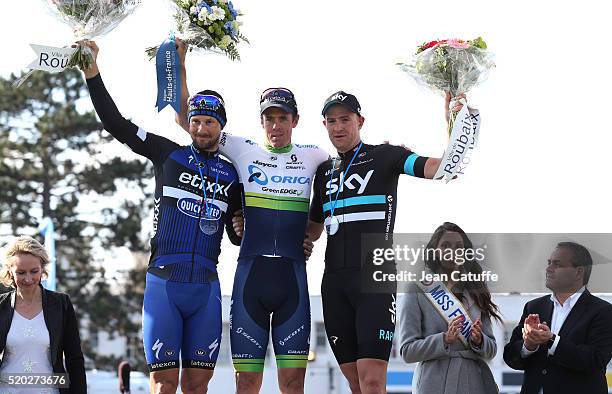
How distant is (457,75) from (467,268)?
4.54ft

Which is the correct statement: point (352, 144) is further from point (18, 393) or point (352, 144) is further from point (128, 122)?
point (18, 393)

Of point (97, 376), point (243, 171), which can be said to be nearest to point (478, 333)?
point (243, 171)

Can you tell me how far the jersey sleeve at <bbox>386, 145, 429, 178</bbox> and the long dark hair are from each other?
1.42 ft

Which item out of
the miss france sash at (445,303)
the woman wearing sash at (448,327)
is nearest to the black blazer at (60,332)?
the woman wearing sash at (448,327)

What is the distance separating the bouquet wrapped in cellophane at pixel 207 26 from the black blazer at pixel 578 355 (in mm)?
3107

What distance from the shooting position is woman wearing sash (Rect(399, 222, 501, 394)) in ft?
25.0

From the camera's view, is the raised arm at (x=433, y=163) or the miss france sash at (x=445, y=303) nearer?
the miss france sash at (x=445, y=303)

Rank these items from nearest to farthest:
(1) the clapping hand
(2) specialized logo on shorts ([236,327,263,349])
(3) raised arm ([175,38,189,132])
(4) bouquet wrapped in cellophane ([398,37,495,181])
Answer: (1) the clapping hand
(4) bouquet wrapped in cellophane ([398,37,495,181])
(2) specialized logo on shorts ([236,327,263,349])
(3) raised arm ([175,38,189,132])

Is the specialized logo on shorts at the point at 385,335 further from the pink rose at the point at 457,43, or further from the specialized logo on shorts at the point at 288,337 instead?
the pink rose at the point at 457,43

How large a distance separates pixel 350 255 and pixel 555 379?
165 centimetres

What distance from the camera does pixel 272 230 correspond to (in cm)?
814

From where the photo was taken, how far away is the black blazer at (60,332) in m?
7.30

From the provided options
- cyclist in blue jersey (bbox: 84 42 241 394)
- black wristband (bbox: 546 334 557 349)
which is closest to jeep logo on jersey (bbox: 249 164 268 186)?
cyclist in blue jersey (bbox: 84 42 241 394)

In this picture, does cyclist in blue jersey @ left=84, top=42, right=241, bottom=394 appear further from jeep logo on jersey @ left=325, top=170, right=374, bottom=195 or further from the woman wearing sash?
the woman wearing sash
